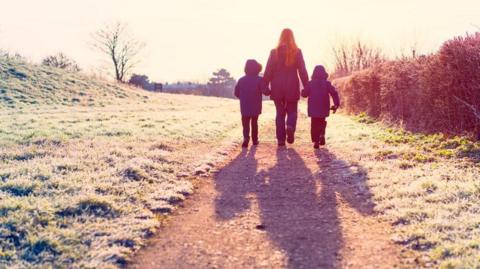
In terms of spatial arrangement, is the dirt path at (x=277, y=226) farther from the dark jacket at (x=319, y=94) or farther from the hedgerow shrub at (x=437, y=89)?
the hedgerow shrub at (x=437, y=89)

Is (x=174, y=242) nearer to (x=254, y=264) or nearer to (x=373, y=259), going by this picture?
(x=254, y=264)

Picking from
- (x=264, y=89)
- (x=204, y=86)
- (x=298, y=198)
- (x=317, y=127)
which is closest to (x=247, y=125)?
(x=264, y=89)

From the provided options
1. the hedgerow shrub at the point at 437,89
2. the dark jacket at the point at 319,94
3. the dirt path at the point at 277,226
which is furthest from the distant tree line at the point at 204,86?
the dirt path at the point at 277,226

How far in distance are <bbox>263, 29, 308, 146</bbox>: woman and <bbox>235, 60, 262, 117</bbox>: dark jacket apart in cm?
55

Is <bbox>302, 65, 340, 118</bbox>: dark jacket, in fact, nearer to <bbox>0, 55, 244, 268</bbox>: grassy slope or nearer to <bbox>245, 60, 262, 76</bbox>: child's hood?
<bbox>245, 60, 262, 76</bbox>: child's hood

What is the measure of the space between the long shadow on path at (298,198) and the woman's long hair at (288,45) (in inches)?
84.1

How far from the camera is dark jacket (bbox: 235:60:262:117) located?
1020 cm

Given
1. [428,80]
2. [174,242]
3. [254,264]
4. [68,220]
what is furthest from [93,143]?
[428,80]

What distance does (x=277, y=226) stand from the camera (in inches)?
187

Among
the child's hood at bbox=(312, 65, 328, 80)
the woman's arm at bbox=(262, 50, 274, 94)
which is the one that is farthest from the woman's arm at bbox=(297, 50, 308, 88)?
the woman's arm at bbox=(262, 50, 274, 94)

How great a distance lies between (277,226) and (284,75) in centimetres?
544

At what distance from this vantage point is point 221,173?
7.59 metres

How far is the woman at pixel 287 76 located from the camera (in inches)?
379

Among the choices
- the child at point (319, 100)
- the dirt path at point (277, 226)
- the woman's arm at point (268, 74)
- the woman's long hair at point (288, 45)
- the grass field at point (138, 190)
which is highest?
the woman's long hair at point (288, 45)
